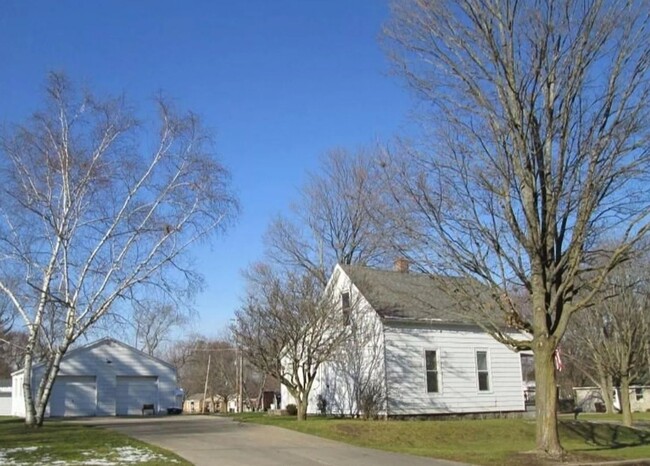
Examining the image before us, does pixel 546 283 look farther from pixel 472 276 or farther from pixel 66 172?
pixel 66 172

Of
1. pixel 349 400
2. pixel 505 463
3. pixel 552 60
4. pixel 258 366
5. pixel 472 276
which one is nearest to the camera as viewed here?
pixel 505 463

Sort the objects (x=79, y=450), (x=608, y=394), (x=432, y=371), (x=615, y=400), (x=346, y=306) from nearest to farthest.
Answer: (x=79, y=450) < (x=346, y=306) < (x=432, y=371) < (x=608, y=394) < (x=615, y=400)

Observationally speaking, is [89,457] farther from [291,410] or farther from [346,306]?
[291,410]

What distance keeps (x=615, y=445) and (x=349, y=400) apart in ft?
32.8

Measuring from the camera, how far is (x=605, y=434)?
2350cm

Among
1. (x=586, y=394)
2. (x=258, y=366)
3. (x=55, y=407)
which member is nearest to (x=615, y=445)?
(x=258, y=366)

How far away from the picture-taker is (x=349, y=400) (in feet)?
89.0

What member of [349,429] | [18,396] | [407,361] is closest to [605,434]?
[407,361]

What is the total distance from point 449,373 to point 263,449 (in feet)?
43.6

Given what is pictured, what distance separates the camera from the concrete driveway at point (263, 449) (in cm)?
1403

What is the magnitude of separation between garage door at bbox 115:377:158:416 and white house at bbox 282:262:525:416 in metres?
13.9

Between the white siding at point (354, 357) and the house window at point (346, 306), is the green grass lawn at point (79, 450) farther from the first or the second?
the white siding at point (354, 357)

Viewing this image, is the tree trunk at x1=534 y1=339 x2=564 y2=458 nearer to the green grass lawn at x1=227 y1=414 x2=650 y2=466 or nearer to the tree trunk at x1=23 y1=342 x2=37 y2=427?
the green grass lawn at x1=227 y1=414 x2=650 y2=466

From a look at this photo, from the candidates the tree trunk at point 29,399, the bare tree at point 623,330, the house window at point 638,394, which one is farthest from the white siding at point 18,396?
the house window at point 638,394
